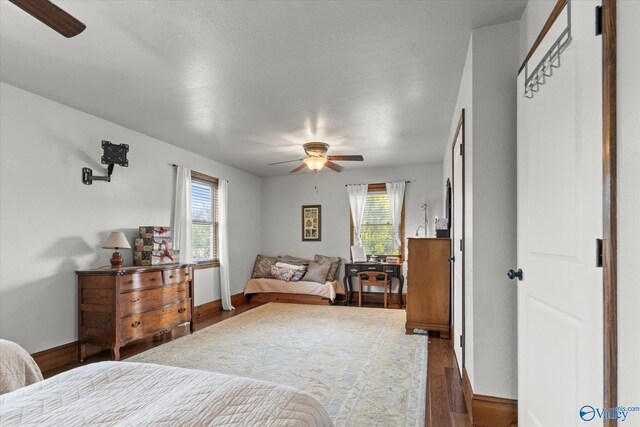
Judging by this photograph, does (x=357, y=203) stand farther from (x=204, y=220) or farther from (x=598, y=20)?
(x=598, y=20)

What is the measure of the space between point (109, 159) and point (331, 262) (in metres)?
4.11

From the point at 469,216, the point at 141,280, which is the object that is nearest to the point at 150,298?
the point at 141,280

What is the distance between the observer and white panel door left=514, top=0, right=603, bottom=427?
124 cm

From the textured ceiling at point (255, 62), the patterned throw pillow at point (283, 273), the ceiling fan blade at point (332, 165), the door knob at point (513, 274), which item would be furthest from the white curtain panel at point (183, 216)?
the door knob at point (513, 274)

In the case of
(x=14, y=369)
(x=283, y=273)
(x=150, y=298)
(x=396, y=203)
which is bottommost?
(x=283, y=273)

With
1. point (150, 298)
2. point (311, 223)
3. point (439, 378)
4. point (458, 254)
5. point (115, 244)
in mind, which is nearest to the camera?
point (439, 378)

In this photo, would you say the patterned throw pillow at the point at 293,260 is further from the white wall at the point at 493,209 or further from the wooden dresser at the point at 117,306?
the white wall at the point at 493,209

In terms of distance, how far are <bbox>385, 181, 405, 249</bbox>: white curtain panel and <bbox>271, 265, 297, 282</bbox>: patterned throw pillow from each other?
6.60ft

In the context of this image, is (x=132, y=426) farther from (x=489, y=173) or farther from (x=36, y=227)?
(x=36, y=227)

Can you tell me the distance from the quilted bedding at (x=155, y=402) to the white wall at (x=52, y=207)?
2399mm

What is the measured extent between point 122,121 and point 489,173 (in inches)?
151

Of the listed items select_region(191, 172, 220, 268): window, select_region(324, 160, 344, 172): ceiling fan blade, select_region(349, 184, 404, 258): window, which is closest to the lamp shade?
select_region(191, 172, 220, 268): window

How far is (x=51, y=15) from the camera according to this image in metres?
1.50

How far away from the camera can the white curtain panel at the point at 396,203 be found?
6.41 metres
